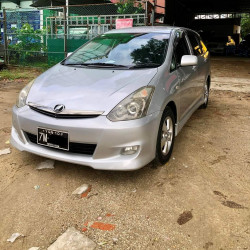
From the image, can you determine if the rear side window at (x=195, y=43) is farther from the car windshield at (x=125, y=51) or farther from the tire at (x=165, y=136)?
the tire at (x=165, y=136)

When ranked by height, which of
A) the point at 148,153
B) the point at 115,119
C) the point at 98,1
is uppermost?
the point at 98,1

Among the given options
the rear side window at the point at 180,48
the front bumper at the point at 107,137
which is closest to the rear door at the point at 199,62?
the rear side window at the point at 180,48

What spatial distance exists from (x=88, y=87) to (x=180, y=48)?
66.2 inches

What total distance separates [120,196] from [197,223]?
2.52 feet

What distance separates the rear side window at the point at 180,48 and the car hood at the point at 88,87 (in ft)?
2.32

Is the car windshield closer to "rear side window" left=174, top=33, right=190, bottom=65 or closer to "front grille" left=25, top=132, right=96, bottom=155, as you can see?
"rear side window" left=174, top=33, right=190, bottom=65

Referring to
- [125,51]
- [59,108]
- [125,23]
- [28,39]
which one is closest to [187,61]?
[125,51]

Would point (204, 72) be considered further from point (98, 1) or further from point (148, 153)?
point (98, 1)

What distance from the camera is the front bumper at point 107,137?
2.75 metres

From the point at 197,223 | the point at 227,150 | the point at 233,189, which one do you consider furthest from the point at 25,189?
the point at 227,150

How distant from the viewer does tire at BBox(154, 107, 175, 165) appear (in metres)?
3.17

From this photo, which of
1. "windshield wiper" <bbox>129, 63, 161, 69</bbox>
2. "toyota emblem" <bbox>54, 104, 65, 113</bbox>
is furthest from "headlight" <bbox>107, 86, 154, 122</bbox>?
"windshield wiper" <bbox>129, 63, 161, 69</bbox>

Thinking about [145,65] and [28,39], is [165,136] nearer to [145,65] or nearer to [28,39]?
[145,65]

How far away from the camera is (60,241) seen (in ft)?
7.36
